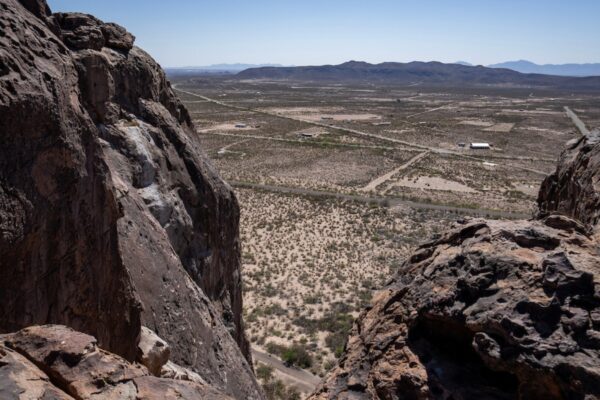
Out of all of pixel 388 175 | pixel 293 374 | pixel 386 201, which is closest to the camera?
pixel 293 374

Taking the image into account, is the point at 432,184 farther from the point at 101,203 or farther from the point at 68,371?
the point at 68,371

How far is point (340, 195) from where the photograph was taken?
5225 centimetres

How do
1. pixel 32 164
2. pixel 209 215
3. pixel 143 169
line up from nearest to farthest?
pixel 32 164 < pixel 143 169 < pixel 209 215

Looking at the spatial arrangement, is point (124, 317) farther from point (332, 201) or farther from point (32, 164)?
point (332, 201)

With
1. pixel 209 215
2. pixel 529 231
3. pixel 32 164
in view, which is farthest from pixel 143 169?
pixel 529 231

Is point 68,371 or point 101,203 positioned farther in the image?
point 101,203

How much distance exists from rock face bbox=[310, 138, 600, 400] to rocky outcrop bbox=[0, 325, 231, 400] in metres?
2.67

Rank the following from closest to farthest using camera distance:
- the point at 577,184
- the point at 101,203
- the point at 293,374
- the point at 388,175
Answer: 1. the point at 101,203
2. the point at 577,184
3. the point at 293,374
4. the point at 388,175

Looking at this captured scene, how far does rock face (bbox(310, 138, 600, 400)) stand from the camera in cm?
532

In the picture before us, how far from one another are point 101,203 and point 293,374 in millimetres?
13243

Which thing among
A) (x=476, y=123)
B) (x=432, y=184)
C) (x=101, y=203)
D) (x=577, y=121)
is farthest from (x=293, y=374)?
(x=577, y=121)

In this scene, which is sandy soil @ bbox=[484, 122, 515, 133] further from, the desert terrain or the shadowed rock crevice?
the shadowed rock crevice

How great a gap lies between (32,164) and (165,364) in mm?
4143

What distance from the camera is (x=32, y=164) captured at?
648 centimetres
